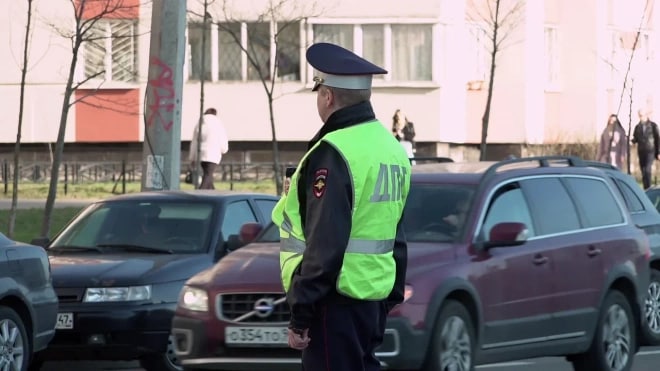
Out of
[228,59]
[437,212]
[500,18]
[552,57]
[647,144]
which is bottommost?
[437,212]

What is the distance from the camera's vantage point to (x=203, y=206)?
13078mm

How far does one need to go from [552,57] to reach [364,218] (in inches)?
1375

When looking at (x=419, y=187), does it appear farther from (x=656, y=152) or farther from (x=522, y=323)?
(x=656, y=152)

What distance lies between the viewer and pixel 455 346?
9977 mm

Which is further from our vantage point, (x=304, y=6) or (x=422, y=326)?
(x=304, y=6)

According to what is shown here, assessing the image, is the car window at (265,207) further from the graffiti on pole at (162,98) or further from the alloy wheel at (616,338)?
the alloy wheel at (616,338)

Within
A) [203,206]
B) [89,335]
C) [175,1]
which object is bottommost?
[89,335]

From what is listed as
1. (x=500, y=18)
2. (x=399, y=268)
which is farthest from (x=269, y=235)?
(x=500, y=18)

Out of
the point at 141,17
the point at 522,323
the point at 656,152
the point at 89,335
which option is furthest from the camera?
the point at 141,17

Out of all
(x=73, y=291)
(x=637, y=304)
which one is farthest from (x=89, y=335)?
(x=637, y=304)

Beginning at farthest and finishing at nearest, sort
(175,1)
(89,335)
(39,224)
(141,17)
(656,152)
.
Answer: (141,17) → (656,152) → (39,224) → (175,1) → (89,335)

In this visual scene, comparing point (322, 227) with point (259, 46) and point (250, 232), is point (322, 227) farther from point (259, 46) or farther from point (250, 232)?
point (259, 46)

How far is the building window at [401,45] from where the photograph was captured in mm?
35906

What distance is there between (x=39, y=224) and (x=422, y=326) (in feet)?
44.5
